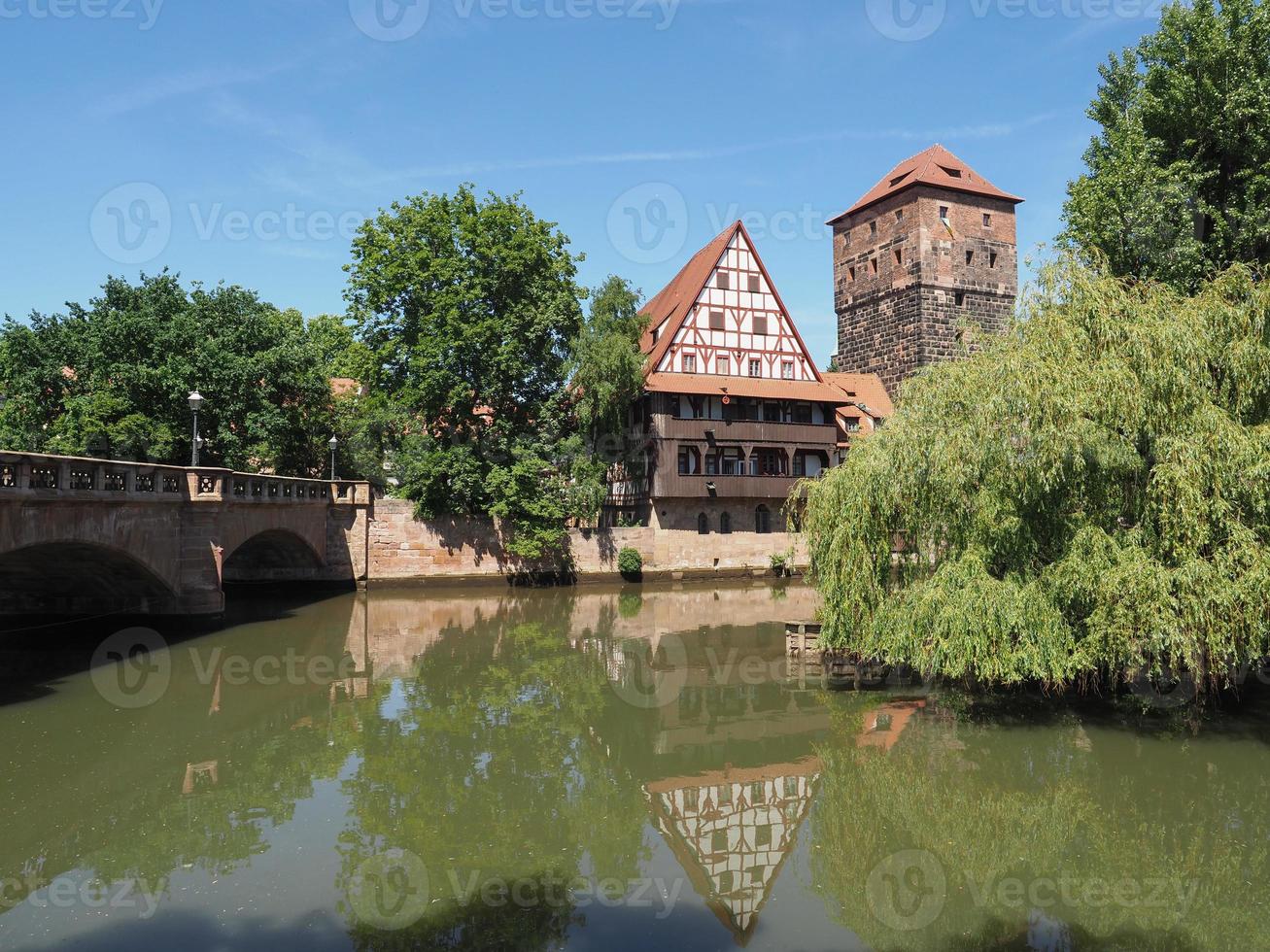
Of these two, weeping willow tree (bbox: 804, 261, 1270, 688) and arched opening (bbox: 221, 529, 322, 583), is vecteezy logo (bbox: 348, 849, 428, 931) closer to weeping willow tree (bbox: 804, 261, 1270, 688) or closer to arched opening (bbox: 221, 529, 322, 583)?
weeping willow tree (bbox: 804, 261, 1270, 688)

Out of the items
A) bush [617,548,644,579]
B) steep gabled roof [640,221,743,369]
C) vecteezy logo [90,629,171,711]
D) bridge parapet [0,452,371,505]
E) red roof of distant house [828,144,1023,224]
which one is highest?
red roof of distant house [828,144,1023,224]

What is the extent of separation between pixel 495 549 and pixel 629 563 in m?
5.71

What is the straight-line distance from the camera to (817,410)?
42750mm

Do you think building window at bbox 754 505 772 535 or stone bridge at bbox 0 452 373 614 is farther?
building window at bbox 754 505 772 535

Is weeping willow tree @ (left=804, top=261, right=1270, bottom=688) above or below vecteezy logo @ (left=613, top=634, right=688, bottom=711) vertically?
above

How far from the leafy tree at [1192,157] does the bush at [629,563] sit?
21642 mm

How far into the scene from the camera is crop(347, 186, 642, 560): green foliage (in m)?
34.9

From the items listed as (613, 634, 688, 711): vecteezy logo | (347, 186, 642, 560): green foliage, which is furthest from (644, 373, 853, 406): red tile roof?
(613, 634, 688, 711): vecteezy logo

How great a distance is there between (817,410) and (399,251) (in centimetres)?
2021

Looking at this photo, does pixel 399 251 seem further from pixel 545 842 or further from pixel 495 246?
pixel 545 842

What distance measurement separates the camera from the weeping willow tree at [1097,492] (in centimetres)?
1201

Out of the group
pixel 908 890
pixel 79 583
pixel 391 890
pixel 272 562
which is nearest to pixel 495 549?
pixel 272 562

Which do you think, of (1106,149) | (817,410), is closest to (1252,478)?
(1106,149)

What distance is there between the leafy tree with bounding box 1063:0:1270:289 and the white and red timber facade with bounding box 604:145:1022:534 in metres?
14.3
